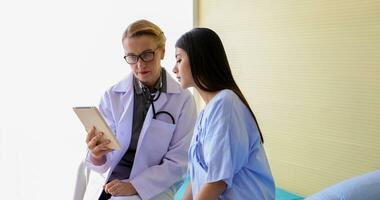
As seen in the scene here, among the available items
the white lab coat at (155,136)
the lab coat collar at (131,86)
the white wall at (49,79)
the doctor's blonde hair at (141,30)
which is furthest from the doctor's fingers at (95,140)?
the white wall at (49,79)

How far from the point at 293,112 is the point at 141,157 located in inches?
35.0

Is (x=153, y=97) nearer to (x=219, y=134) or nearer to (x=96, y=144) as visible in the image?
(x=96, y=144)

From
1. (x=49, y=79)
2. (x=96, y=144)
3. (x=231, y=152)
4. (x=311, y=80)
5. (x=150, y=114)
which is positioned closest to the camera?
(x=231, y=152)

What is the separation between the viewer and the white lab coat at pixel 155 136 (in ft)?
4.23

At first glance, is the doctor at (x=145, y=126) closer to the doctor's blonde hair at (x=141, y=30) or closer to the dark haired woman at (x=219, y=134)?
the doctor's blonde hair at (x=141, y=30)

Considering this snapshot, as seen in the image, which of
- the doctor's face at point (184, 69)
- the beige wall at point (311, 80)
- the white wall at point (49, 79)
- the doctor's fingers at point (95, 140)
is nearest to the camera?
the doctor's face at point (184, 69)

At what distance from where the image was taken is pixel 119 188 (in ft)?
4.03

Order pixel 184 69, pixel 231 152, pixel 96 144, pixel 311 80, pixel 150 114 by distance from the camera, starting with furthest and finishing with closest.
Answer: pixel 311 80 < pixel 150 114 < pixel 96 144 < pixel 184 69 < pixel 231 152

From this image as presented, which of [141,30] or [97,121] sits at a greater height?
[141,30]

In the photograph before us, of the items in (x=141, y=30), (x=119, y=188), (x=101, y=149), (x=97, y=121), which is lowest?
(x=119, y=188)

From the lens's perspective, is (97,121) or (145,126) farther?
(145,126)

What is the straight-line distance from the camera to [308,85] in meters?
1.74

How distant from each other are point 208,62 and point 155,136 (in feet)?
1.28

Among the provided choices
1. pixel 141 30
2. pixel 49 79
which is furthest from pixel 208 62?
pixel 49 79
